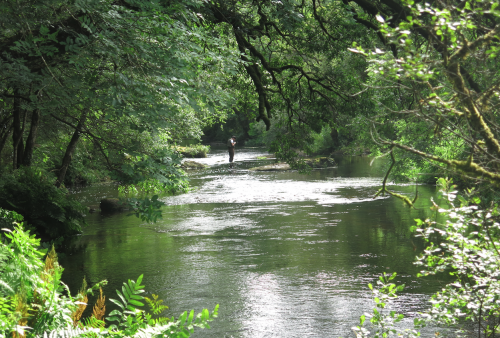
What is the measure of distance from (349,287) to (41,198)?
26.8 ft

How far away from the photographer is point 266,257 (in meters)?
11.2

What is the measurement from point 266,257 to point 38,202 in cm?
612

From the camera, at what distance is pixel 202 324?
3.34m

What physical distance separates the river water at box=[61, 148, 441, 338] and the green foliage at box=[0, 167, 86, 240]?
904mm

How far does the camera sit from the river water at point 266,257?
791cm

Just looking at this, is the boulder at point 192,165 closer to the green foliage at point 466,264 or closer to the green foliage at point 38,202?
the green foliage at point 38,202

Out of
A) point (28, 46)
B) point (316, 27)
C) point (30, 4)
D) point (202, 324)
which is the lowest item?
point (202, 324)

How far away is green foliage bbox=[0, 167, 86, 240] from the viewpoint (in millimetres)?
11891

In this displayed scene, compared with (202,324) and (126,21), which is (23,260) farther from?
(126,21)

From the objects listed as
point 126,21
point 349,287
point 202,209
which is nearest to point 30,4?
point 126,21

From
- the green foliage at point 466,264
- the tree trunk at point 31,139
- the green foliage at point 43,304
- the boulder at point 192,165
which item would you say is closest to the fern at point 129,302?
the green foliage at point 43,304

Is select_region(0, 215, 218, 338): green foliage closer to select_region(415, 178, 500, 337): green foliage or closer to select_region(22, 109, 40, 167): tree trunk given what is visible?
select_region(415, 178, 500, 337): green foliage

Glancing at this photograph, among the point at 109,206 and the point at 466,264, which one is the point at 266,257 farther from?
the point at 109,206

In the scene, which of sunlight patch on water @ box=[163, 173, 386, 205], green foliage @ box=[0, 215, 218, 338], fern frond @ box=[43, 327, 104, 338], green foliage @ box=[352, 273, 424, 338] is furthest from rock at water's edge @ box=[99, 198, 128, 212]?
fern frond @ box=[43, 327, 104, 338]
